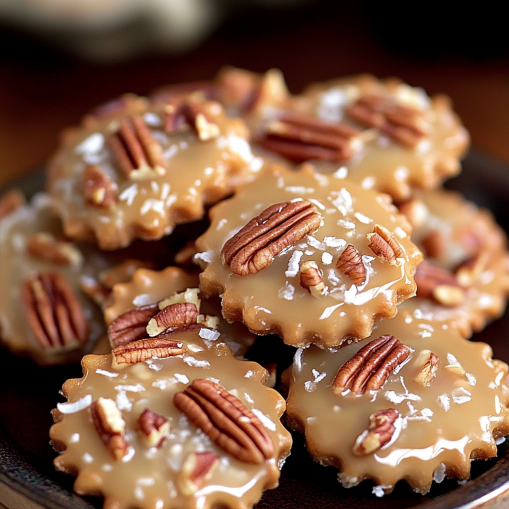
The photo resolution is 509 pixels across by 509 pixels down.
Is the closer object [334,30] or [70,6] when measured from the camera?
[70,6]

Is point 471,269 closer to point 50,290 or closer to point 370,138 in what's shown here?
point 370,138

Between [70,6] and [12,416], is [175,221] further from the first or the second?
[70,6]

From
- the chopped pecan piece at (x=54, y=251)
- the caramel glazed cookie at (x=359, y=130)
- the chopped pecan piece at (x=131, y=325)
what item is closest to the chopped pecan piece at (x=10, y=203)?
the chopped pecan piece at (x=54, y=251)

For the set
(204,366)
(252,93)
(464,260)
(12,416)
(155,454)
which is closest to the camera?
(155,454)

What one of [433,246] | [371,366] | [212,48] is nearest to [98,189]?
[371,366]

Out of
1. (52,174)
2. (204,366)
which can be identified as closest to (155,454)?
(204,366)

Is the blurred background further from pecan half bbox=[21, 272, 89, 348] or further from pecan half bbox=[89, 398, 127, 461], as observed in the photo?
pecan half bbox=[89, 398, 127, 461]

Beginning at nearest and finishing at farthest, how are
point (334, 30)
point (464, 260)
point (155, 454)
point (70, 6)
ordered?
1. point (155, 454)
2. point (464, 260)
3. point (70, 6)
4. point (334, 30)

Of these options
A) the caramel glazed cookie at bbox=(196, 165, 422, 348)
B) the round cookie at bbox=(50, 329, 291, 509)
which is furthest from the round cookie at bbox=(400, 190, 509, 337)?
the round cookie at bbox=(50, 329, 291, 509)
